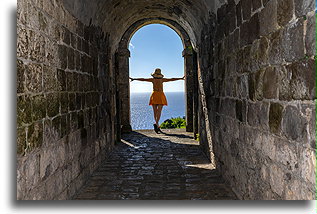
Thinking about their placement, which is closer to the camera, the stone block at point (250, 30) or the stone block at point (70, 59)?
the stone block at point (250, 30)

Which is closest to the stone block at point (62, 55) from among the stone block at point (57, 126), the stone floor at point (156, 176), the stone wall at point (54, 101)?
the stone wall at point (54, 101)

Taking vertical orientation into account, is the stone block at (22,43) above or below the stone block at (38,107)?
above

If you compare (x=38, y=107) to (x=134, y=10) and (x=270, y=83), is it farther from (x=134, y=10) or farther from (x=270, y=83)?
(x=134, y=10)

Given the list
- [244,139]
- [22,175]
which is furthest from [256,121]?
[22,175]

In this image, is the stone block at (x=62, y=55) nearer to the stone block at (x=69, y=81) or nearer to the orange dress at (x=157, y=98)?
the stone block at (x=69, y=81)

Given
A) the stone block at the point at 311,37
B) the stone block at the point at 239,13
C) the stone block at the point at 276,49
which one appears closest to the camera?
the stone block at the point at 311,37

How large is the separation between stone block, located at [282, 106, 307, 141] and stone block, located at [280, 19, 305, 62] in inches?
13.1

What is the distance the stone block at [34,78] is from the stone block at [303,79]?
187 cm

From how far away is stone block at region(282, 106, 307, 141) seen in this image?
71.9 inches

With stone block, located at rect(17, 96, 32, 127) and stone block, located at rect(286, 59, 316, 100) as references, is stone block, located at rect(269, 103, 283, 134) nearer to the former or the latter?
stone block, located at rect(286, 59, 316, 100)

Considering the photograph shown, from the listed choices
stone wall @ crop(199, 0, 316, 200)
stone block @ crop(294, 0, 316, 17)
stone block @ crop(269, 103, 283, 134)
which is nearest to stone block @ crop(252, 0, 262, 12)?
stone wall @ crop(199, 0, 316, 200)

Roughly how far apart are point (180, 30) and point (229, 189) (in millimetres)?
6077

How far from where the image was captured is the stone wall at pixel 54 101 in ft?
7.41

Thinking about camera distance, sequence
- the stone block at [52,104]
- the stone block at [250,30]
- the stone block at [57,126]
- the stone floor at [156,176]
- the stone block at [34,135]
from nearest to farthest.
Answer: the stone block at [34,135]
the stone block at [250,30]
the stone block at [52,104]
the stone block at [57,126]
the stone floor at [156,176]
